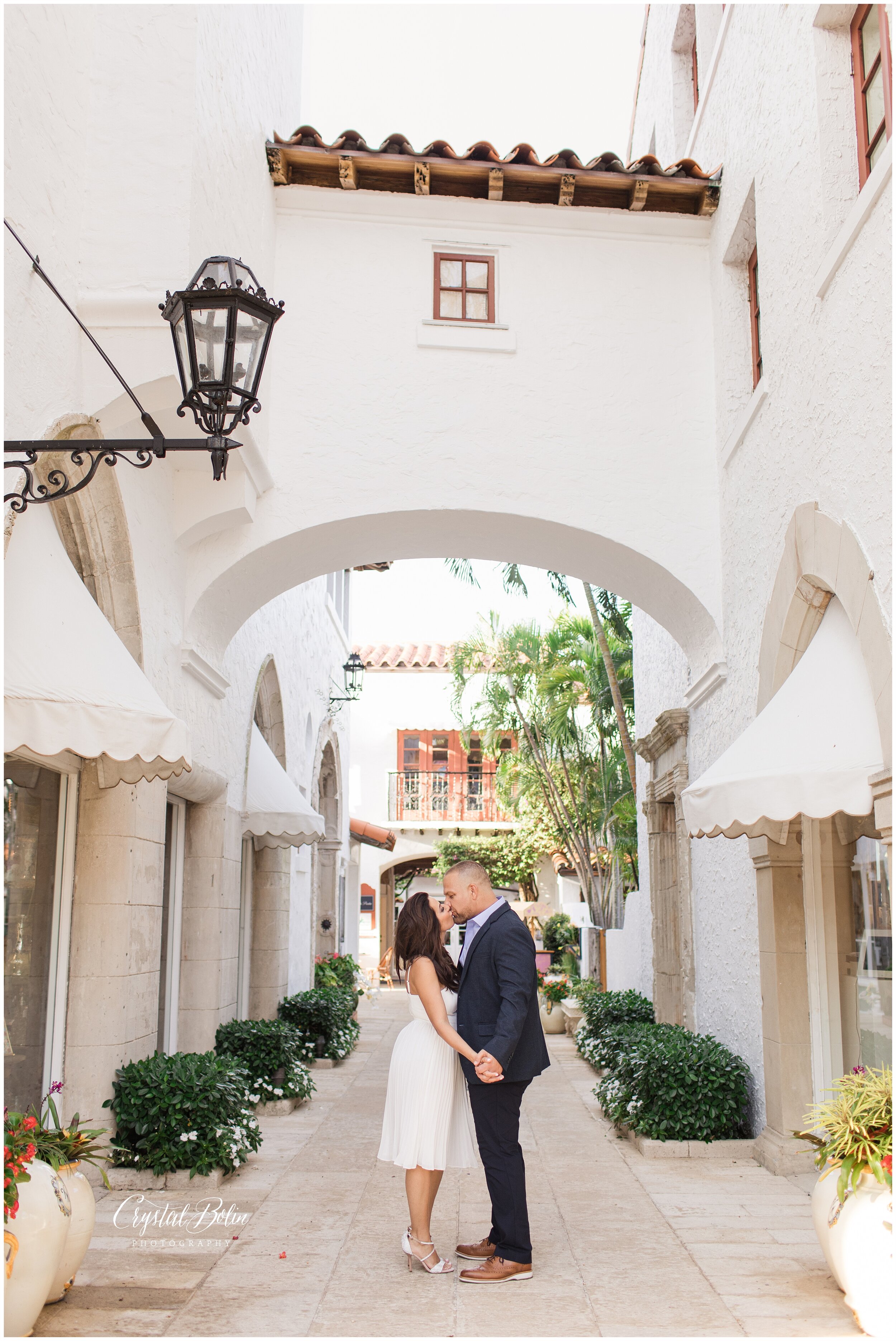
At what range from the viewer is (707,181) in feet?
26.7

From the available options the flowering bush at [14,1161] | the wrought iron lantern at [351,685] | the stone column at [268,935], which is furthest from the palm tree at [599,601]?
the flowering bush at [14,1161]

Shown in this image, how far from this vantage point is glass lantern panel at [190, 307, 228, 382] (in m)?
4.18

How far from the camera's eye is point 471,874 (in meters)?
4.76

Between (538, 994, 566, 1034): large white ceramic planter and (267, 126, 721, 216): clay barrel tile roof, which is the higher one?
(267, 126, 721, 216): clay barrel tile roof

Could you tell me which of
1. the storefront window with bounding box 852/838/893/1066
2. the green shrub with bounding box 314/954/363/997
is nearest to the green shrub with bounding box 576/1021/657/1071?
the storefront window with bounding box 852/838/893/1066

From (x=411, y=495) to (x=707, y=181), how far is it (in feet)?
10.7

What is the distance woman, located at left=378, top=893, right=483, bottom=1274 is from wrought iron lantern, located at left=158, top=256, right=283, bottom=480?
6.96 feet

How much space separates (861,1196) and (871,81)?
17.4 ft

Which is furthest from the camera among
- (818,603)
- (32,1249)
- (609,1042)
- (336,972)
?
(336,972)

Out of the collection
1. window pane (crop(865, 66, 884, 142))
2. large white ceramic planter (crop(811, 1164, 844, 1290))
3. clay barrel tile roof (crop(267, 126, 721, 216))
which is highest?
clay barrel tile roof (crop(267, 126, 721, 216))

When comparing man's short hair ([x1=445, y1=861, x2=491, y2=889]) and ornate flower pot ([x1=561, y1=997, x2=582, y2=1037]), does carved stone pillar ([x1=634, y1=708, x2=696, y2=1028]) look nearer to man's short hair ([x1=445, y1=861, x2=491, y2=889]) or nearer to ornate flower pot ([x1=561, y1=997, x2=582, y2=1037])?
ornate flower pot ([x1=561, y1=997, x2=582, y2=1037])

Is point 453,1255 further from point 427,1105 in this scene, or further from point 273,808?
point 273,808

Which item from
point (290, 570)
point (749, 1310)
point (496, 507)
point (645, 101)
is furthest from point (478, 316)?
point (749, 1310)

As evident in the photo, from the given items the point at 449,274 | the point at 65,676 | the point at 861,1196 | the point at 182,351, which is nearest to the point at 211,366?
the point at 182,351
